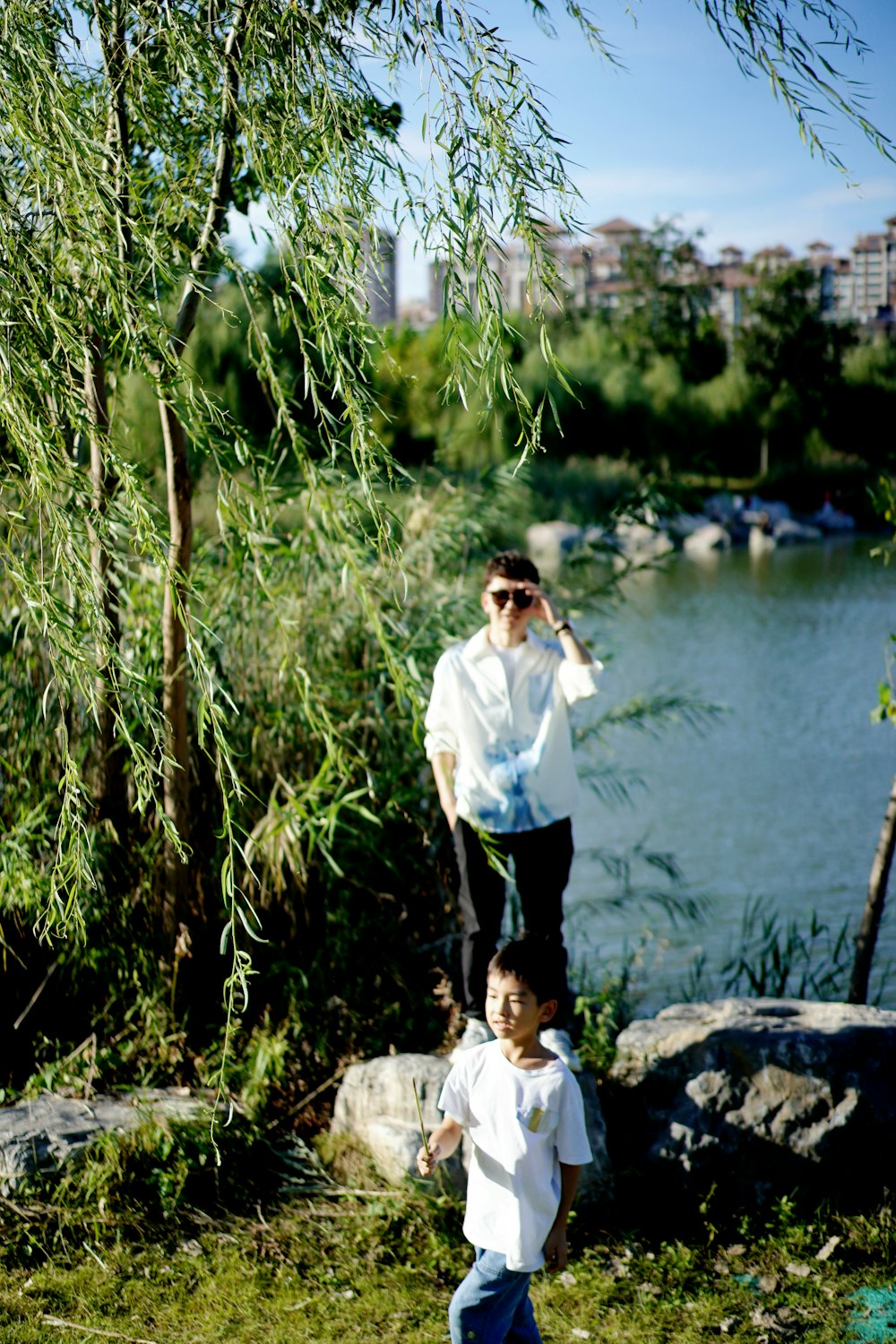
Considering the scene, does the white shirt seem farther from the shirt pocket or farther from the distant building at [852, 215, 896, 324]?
the distant building at [852, 215, 896, 324]

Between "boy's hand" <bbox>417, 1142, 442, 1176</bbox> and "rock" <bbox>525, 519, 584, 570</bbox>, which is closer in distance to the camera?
"boy's hand" <bbox>417, 1142, 442, 1176</bbox>

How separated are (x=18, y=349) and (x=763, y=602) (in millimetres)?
14772

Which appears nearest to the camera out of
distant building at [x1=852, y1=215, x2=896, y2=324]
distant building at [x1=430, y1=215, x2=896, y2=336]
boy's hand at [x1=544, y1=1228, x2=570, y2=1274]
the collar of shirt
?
boy's hand at [x1=544, y1=1228, x2=570, y2=1274]

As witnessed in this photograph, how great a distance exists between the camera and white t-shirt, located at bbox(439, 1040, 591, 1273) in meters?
2.29

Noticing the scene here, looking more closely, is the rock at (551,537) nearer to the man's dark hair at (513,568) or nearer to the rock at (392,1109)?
the man's dark hair at (513,568)

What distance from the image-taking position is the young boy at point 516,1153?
2.29 metres

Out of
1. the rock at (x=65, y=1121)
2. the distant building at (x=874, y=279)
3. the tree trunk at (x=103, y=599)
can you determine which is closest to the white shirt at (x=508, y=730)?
the tree trunk at (x=103, y=599)

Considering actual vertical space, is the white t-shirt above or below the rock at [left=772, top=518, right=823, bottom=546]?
above

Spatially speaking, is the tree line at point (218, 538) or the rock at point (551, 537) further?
the rock at point (551, 537)

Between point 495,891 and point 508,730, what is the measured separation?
1.45ft

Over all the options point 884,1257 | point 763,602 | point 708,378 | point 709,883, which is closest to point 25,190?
point 884,1257

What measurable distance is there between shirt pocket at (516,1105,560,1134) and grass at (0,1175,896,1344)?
77 centimetres

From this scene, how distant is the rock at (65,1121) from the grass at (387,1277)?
0.42 feet

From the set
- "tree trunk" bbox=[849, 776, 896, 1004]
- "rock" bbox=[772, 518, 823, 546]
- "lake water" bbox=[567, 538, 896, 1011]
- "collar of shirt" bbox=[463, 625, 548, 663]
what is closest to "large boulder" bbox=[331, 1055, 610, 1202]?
"collar of shirt" bbox=[463, 625, 548, 663]
